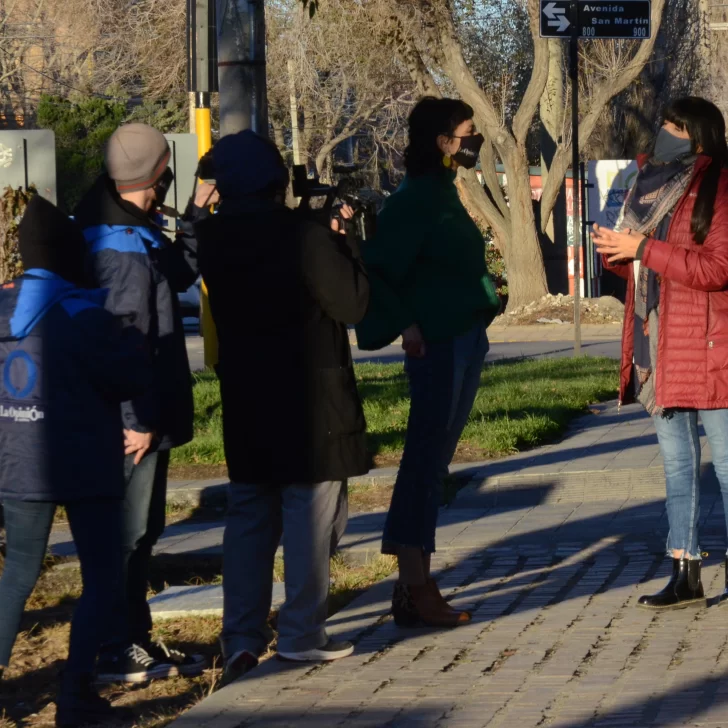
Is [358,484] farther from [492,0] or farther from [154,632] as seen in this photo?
[492,0]

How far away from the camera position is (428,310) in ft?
16.4

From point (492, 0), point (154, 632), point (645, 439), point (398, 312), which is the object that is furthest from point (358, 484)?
point (492, 0)

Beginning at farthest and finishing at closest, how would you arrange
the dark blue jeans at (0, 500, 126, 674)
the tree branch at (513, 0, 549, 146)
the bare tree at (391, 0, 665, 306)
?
1. the tree branch at (513, 0, 549, 146)
2. the bare tree at (391, 0, 665, 306)
3. the dark blue jeans at (0, 500, 126, 674)

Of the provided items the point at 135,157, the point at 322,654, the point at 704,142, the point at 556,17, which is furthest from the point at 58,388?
the point at 556,17

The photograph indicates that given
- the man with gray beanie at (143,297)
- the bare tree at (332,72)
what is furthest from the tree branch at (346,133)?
the man with gray beanie at (143,297)

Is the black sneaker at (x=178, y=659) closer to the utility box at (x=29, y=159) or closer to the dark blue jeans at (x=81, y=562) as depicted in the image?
the dark blue jeans at (x=81, y=562)

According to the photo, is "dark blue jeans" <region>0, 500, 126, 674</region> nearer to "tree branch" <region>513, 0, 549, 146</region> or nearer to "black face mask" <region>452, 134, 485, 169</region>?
"black face mask" <region>452, 134, 485, 169</region>

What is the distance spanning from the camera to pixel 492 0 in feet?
84.9

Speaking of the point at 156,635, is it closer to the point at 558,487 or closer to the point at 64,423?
the point at 64,423

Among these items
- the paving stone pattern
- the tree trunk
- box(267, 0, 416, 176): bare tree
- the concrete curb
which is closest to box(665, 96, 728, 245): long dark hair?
the paving stone pattern

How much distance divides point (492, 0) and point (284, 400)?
22563 millimetres

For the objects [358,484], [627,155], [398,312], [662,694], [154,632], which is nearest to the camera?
[662,694]

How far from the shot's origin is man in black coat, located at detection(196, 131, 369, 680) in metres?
4.45

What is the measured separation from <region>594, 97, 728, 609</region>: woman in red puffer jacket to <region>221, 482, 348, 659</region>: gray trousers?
4.45ft
